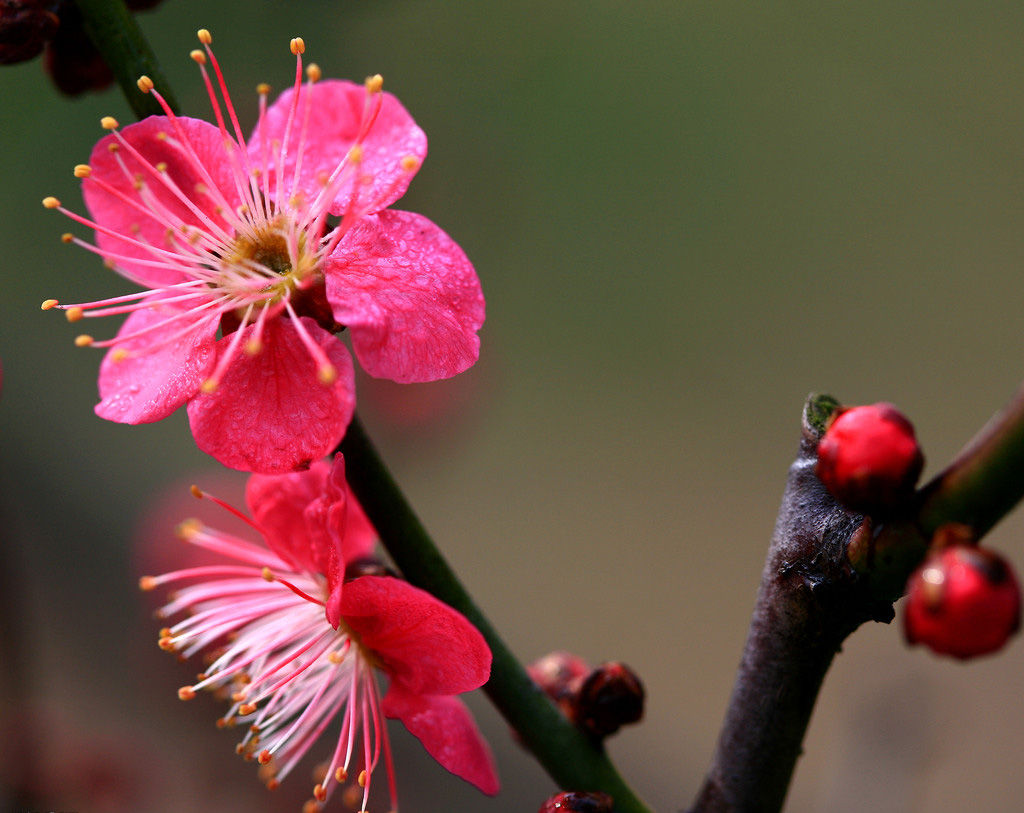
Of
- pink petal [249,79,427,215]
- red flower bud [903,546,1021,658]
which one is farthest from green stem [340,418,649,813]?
red flower bud [903,546,1021,658]

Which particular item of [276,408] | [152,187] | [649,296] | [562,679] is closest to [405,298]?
[276,408]

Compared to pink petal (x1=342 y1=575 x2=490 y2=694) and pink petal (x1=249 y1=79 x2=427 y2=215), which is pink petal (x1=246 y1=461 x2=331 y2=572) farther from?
pink petal (x1=249 y1=79 x2=427 y2=215)

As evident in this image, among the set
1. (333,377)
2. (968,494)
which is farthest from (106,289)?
(968,494)

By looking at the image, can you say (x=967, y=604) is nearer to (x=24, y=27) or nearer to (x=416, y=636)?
(x=416, y=636)

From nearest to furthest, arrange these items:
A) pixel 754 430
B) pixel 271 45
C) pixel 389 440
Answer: pixel 389 440
pixel 271 45
pixel 754 430

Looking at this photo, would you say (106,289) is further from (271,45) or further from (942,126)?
(942,126)

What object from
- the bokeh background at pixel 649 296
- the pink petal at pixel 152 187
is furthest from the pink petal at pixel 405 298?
the bokeh background at pixel 649 296
